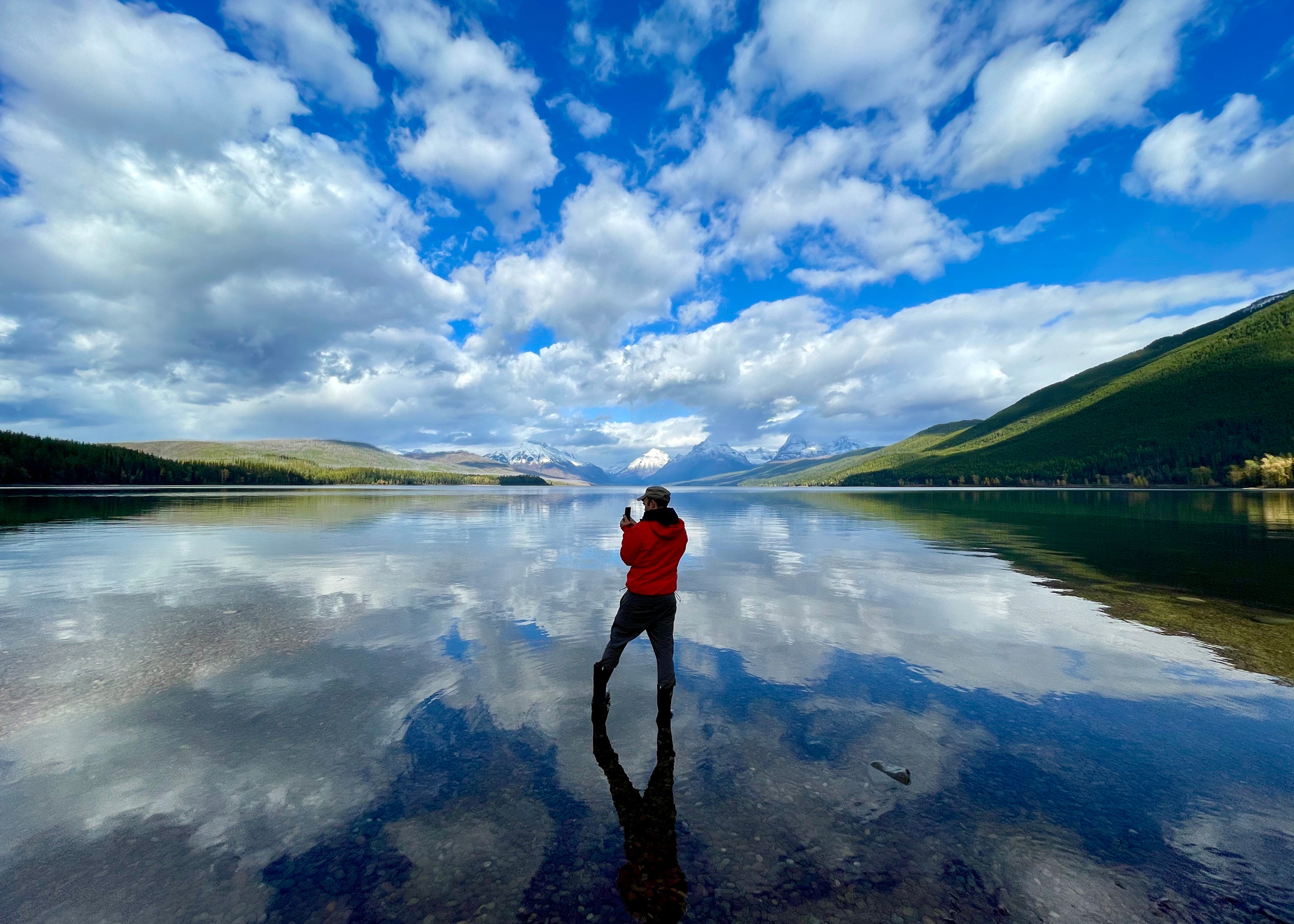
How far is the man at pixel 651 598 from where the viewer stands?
915 centimetres

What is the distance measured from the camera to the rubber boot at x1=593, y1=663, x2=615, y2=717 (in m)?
9.22

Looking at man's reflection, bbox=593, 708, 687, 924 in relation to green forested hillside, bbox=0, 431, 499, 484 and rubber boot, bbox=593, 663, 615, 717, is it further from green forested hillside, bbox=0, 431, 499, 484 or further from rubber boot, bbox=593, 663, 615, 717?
green forested hillside, bbox=0, 431, 499, 484

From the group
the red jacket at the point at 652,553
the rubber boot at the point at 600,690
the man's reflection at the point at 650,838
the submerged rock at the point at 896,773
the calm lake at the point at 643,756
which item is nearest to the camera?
the man's reflection at the point at 650,838

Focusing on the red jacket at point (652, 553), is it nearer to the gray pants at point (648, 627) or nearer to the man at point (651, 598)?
the man at point (651, 598)

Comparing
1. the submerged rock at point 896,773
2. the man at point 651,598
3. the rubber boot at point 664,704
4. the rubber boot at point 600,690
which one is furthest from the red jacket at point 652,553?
the submerged rock at point 896,773

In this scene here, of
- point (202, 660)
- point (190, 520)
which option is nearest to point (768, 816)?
point (202, 660)

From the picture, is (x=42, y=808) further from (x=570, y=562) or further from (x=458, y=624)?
(x=570, y=562)

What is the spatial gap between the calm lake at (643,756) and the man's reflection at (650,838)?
0.03 meters

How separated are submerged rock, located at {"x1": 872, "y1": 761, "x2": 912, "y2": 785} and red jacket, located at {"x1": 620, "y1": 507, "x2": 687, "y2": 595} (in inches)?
148

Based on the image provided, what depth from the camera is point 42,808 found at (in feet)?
21.5

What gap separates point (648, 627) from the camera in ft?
31.4

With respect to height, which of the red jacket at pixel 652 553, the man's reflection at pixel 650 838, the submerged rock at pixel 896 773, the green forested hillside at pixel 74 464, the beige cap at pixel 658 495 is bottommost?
the submerged rock at pixel 896 773

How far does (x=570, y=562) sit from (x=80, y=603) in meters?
16.6

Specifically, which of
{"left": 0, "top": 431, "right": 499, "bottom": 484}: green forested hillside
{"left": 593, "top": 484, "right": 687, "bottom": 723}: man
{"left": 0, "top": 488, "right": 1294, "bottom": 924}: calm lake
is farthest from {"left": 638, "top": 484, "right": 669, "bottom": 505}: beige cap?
{"left": 0, "top": 431, "right": 499, "bottom": 484}: green forested hillside
